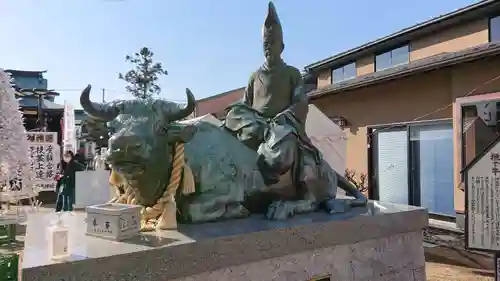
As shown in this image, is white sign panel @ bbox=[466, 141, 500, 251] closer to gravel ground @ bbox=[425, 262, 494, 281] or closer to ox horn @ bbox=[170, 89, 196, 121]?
gravel ground @ bbox=[425, 262, 494, 281]

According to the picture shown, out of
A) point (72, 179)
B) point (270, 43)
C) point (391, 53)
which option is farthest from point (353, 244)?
point (391, 53)

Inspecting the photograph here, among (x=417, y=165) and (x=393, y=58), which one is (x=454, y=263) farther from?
(x=393, y=58)

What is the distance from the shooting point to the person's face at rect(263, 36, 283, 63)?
347 centimetres

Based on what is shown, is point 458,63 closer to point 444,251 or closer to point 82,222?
point 444,251

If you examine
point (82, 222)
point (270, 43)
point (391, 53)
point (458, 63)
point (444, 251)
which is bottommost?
point (444, 251)

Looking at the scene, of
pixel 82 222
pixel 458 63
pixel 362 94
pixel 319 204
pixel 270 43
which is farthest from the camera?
pixel 362 94

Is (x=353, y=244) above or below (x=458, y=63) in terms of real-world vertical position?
below

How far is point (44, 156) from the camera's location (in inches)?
473

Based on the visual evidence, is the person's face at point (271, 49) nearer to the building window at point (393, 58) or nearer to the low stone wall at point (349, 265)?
the low stone wall at point (349, 265)

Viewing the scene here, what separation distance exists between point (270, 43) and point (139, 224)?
6.28 ft

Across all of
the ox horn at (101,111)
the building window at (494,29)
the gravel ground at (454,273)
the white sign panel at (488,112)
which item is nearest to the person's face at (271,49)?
the ox horn at (101,111)

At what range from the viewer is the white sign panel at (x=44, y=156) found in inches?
468

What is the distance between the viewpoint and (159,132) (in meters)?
2.33

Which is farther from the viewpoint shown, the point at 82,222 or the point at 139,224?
the point at 82,222
